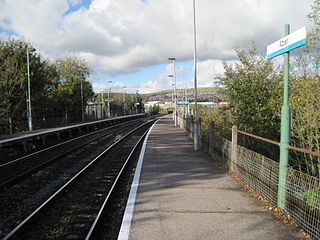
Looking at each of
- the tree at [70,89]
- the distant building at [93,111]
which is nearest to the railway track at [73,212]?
the tree at [70,89]

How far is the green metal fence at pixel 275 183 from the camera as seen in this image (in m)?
3.98

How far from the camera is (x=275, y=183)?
16.6 feet

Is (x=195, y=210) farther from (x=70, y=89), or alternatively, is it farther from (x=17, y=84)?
(x=70, y=89)

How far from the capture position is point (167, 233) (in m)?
4.14

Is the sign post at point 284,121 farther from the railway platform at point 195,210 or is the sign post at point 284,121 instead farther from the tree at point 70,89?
the tree at point 70,89

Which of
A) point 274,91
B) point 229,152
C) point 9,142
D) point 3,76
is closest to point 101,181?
point 229,152

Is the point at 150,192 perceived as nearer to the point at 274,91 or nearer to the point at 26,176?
the point at 26,176

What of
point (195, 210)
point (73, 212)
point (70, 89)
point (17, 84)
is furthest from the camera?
point (70, 89)


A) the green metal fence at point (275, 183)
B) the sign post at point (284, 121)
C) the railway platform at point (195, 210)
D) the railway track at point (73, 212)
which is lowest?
the railway track at point (73, 212)

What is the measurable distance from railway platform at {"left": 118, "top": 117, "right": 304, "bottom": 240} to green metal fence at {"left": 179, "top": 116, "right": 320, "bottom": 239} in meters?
0.22

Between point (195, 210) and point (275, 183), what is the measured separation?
59.6 inches

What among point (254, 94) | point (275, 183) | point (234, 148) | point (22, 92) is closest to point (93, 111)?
point (22, 92)

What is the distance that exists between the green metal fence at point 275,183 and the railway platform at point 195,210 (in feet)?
0.73

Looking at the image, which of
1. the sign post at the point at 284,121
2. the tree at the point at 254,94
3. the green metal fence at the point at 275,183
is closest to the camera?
the green metal fence at the point at 275,183
